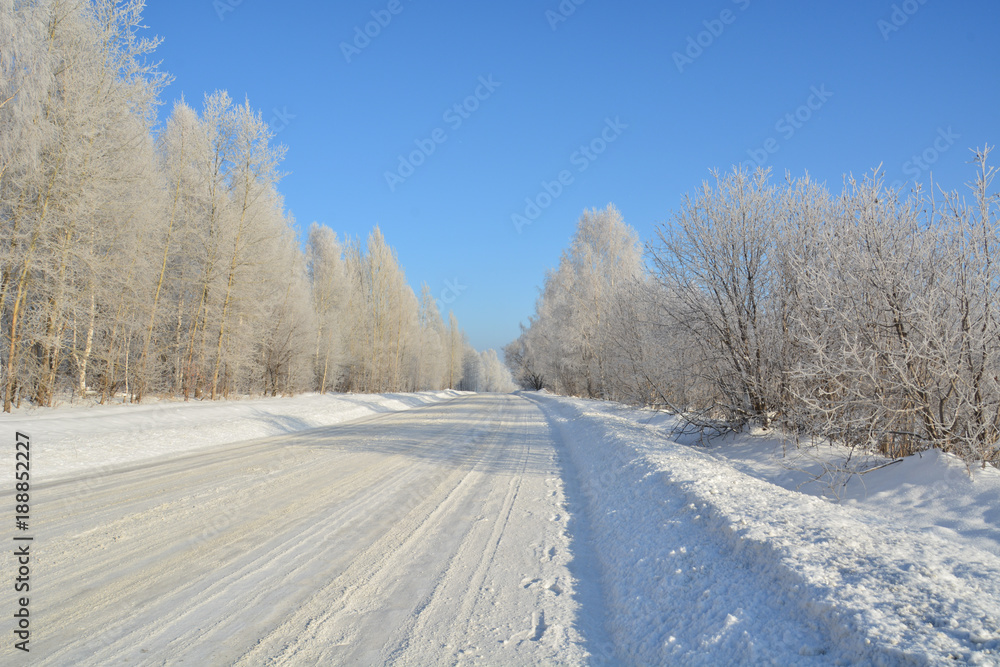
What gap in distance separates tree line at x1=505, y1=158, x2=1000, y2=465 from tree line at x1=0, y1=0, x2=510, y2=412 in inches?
596

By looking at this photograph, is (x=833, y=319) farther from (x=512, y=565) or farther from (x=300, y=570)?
(x=300, y=570)

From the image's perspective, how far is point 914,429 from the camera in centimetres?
654

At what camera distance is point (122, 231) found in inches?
548

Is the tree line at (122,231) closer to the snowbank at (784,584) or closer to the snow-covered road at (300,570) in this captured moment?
the snow-covered road at (300,570)

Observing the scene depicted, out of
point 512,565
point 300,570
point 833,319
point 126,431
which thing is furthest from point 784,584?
point 126,431

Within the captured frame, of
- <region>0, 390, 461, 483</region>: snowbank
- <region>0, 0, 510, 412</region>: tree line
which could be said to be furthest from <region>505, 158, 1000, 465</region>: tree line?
<region>0, 0, 510, 412</region>: tree line

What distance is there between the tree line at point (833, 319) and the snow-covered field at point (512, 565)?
954 mm

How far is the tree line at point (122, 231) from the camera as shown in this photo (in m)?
11.4

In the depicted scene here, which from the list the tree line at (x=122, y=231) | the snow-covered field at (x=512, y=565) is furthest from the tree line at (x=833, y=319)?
the tree line at (x=122, y=231)

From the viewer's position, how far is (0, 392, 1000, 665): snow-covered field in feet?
8.22

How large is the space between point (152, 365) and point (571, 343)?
2210cm

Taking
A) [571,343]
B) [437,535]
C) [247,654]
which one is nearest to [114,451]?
[437,535]

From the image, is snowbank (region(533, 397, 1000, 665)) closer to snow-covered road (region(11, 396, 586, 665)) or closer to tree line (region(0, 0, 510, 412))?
snow-covered road (region(11, 396, 586, 665))

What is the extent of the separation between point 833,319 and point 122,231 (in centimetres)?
1834
